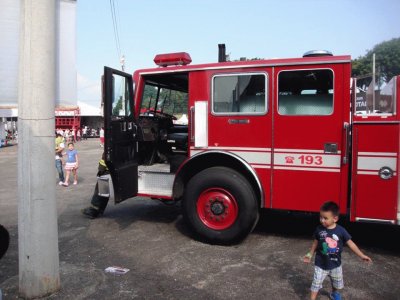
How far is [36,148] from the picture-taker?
11.9ft

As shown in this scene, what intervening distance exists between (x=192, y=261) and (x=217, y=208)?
2.75 feet

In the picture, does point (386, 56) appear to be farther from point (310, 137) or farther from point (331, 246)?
point (331, 246)

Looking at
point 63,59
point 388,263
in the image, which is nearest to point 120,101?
point 63,59

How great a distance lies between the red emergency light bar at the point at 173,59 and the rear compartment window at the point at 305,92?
152 cm

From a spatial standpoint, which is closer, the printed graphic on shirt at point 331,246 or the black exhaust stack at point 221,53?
the printed graphic on shirt at point 331,246

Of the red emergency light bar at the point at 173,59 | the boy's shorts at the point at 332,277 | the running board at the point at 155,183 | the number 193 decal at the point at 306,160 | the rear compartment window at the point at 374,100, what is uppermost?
the red emergency light bar at the point at 173,59

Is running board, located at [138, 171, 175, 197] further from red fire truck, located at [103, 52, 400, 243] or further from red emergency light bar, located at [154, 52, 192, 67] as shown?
red emergency light bar, located at [154, 52, 192, 67]

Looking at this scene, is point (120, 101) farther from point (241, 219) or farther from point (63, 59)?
point (63, 59)

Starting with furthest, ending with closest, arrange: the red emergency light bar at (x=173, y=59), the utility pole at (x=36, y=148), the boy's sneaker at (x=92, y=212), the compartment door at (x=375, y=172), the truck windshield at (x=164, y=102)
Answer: the boy's sneaker at (x=92, y=212) < the truck windshield at (x=164, y=102) < the red emergency light bar at (x=173, y=59) < the compartment door at (x=375, y=172) < the utility pole at (x=36, y=148)

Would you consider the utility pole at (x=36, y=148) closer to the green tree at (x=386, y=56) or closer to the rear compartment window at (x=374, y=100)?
the rear compartment window at (x=374, y=100)

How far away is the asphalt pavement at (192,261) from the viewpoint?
393 centimetres

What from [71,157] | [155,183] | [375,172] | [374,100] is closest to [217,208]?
[155,183]

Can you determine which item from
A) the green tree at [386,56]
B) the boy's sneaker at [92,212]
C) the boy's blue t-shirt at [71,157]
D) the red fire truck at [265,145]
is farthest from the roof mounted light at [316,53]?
the green tree at [386,56]

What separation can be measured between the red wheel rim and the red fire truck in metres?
0.01
